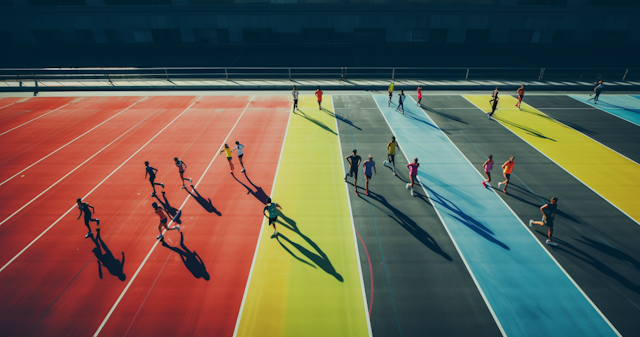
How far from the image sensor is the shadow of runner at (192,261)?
27.2ft

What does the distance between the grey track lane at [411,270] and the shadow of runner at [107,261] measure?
23.5 feet

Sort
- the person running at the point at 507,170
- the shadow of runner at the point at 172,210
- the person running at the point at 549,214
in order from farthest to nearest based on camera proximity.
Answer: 1. the person running at the point at 507,170
2. the shadow of runner at the point at 172,210
3. the person running at the point at 549,214

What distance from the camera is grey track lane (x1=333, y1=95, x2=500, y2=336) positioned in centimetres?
697

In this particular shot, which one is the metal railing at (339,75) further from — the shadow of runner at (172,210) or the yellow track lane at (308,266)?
the shadow of runner at (172,210)

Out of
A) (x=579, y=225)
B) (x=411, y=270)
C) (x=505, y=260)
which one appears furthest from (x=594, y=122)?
(x=411, y=270)

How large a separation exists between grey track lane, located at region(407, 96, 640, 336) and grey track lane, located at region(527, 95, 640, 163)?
4.74 meters

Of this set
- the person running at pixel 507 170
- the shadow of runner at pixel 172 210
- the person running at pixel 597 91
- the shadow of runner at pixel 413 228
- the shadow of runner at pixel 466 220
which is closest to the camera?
the shadow of runner at pixel 413 228

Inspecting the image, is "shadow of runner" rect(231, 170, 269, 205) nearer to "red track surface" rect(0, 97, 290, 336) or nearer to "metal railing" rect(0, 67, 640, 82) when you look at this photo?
"red track surface" rect(0, 97, 290, 336)

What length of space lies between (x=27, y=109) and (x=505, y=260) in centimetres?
2966

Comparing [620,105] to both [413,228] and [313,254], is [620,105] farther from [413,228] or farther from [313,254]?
[313,254]

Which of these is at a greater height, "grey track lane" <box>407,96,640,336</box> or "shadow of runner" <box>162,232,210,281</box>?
"grey track lane" <box>407,96,640,336</box>

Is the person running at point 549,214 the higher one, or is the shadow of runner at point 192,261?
the person running at point 549,214

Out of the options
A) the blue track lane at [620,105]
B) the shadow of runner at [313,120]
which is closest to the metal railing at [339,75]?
the blue track lane at [620,105]

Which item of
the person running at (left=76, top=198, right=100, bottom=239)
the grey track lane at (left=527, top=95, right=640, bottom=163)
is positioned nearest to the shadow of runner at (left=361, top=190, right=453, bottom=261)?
the person running at (left=76, top=198, right=100, bottom=239)
